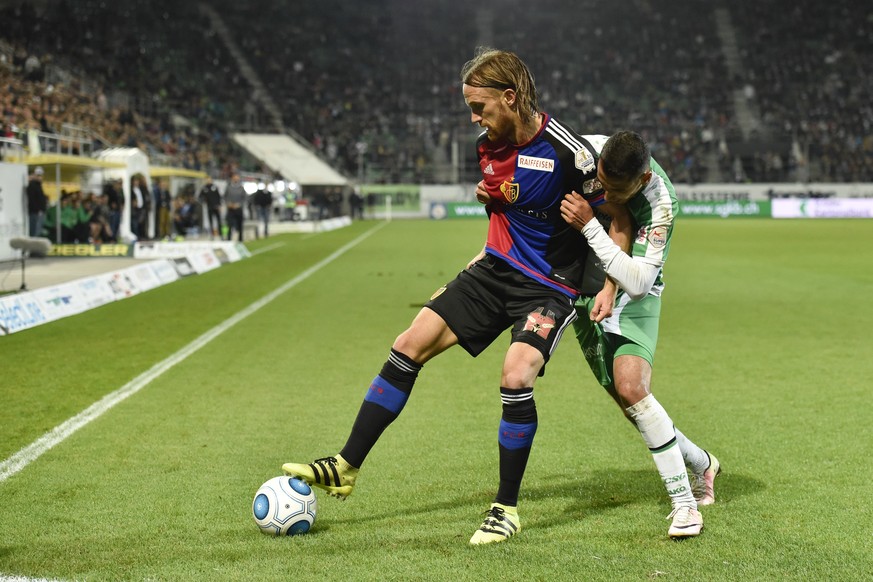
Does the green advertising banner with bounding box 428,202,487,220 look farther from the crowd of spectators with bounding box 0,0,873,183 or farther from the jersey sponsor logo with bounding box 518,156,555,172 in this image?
the jersey sponsor logo with bounding box 518,156,555,172

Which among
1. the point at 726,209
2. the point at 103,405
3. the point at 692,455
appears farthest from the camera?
the point at 726,209

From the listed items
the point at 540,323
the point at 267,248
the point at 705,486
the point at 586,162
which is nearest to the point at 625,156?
the point at 586,162

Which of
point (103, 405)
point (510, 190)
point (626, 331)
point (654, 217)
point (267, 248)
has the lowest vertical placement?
point (267, 248)

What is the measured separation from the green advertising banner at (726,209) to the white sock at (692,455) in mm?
48466

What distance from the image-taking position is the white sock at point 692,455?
5016 mm

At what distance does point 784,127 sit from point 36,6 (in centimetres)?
3904

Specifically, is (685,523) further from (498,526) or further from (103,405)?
(103,405)

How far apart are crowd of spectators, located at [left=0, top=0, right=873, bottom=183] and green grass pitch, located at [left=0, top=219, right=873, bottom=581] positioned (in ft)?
119

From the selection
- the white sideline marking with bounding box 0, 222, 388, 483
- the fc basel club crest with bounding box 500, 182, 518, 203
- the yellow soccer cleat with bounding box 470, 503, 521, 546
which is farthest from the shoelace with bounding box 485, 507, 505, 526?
the white sideline marking with bounding box 0, 222, 388, 483

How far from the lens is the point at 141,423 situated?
7035 mm

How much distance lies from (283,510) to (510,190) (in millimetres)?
1764

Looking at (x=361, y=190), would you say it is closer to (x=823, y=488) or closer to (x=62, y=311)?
(x=62, y=311)

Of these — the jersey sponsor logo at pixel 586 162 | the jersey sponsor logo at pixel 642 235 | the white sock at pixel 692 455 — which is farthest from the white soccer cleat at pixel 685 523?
the jersey sponsor logo at pixel 586 162

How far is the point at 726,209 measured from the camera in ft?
176
